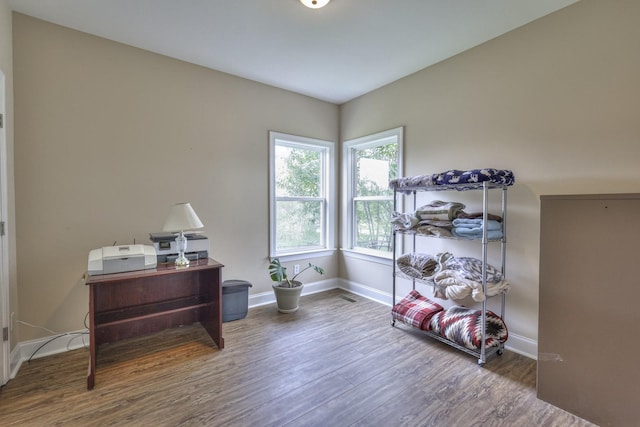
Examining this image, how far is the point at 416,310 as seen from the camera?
8.87ft

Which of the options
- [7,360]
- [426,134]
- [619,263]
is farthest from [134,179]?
[619,263]

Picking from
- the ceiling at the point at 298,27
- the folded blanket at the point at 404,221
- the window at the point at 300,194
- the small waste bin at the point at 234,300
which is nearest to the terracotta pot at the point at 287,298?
the small waste bin at the point at 234,300

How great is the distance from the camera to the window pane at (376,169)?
11.5ft

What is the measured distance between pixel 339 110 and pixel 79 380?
386 centimetres

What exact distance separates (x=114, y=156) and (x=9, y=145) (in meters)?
0.64

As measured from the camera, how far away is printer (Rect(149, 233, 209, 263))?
2490mm

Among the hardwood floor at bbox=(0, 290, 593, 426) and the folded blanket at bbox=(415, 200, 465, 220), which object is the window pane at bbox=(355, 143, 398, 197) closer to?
the folded blanket at bbox=(415, 200, 465, 220)

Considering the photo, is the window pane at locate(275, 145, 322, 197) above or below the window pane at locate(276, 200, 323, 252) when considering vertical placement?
above

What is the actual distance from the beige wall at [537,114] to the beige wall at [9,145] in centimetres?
342

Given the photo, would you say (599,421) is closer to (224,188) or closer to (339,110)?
(224,188)

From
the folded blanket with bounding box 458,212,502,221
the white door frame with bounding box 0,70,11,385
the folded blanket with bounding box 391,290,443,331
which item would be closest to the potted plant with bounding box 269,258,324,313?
the folded blanket with bounding box 391,290,443,331

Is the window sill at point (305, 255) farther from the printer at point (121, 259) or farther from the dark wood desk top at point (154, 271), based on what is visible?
the printer at point (121, 259)

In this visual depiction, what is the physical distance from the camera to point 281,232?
3695mm

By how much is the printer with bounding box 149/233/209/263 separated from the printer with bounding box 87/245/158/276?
13cm
